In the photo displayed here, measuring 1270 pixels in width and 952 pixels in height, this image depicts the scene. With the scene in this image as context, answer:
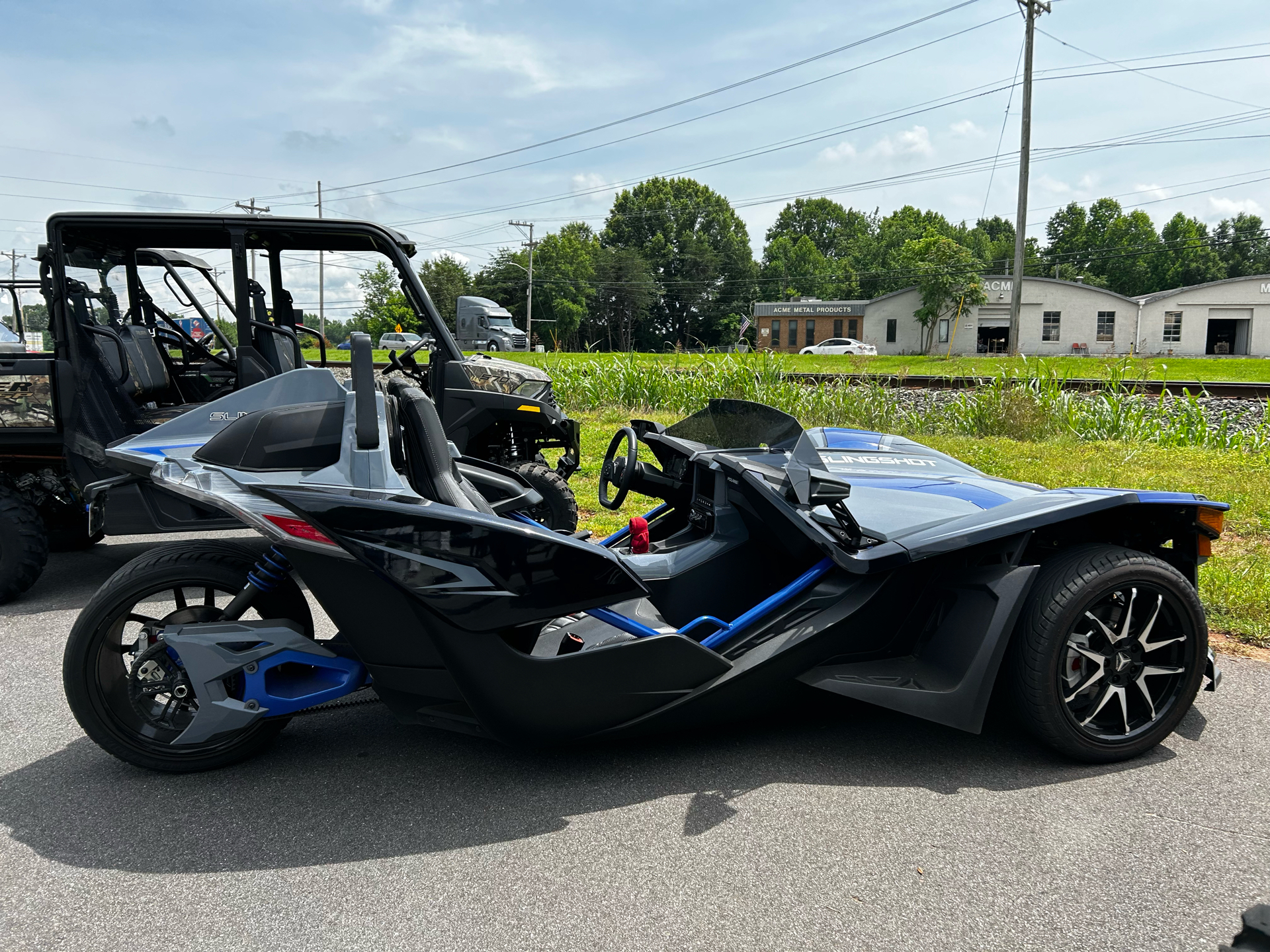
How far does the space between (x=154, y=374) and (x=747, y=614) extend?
458 cm

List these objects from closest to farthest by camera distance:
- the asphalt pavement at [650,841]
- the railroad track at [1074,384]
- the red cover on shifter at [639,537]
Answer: the asphalt pavement at [650,841], the red cover on shifter at [639,537], the railroad track at [1074,384]

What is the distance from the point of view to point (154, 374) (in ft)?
18.7

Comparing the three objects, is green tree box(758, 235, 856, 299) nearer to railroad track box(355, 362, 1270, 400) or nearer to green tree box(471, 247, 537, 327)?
green tree box(471, 247, 537, 327)

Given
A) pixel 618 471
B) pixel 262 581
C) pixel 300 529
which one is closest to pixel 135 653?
pixel 262 581

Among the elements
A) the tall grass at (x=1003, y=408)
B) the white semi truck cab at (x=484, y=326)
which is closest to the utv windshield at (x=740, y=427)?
the tall grass at (x=1003, y=408)

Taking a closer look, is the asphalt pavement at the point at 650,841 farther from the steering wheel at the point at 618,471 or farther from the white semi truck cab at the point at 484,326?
the white semi truck cab at the point at 484,326

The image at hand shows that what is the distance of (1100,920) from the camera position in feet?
7.09

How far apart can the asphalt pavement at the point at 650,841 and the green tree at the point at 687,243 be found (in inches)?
3269

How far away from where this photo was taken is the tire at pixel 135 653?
109 inches

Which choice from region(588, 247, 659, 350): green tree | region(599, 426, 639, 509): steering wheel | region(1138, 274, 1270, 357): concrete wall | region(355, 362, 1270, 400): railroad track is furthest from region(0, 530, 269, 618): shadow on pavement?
region(588, 247, 659, 350): green tree

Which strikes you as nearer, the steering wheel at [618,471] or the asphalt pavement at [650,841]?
the asphalt pavement at [650,841]

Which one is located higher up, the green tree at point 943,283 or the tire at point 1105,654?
the green tree at point 943,283

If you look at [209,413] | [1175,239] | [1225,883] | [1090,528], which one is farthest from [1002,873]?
[1175,239]

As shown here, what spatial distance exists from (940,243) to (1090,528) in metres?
57.3
